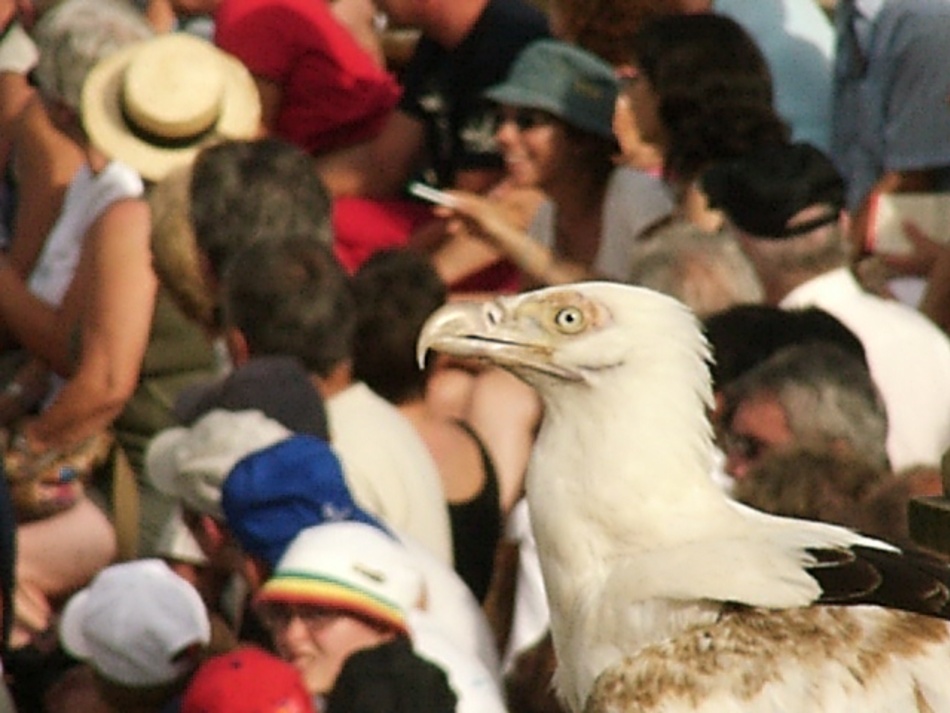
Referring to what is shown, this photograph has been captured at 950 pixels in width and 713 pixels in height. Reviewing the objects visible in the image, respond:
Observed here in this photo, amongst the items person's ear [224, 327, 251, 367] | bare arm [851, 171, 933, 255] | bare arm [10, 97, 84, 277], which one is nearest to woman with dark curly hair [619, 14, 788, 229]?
bare arm [851, 171, 933, 255]

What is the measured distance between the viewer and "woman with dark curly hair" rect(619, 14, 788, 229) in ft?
25.5

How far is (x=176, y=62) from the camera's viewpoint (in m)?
8.07

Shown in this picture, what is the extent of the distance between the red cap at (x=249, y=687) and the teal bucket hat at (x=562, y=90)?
2828 mm

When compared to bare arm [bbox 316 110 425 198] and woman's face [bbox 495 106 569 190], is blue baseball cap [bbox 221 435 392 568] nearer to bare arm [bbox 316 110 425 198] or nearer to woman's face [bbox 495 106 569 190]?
woman's face [bbox 495 106 569 190]

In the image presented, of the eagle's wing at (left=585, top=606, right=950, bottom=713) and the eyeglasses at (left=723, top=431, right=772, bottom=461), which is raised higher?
the eagle's wing at (left=585, top=606, right=950, bottom=713)

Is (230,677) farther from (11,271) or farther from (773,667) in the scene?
(11,271)

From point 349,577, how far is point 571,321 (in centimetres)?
99

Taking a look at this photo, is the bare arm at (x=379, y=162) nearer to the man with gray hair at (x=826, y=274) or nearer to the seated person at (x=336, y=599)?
the man with gray hair at (x=826, y=274)


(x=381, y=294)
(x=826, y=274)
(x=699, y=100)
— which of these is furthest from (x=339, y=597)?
(x=699, y=100)

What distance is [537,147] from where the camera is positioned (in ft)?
26.4

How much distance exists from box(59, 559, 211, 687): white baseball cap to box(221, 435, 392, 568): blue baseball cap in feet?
0.86

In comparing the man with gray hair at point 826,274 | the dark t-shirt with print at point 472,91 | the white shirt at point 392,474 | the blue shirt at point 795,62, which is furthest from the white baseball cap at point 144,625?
the blue shirt at point 795,62

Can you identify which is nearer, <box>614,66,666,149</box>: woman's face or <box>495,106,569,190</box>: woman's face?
<box>614,66,666,149</box>: woman's face

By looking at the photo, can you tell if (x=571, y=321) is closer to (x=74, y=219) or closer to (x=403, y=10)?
(x=74, y=219)
